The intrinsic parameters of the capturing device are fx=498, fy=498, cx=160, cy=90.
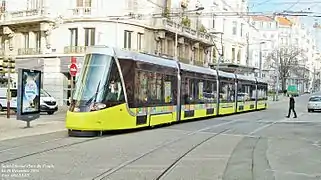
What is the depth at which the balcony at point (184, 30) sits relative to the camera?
47.8 meters

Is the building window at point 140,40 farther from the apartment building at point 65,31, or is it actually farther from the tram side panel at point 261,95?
the tram side panel at point 261,95

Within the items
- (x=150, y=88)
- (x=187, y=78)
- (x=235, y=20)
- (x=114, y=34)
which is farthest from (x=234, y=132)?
(x=235, y=20)

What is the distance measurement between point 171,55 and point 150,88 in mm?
29962

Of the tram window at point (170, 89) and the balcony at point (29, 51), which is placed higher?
the balcony at point (29, 51)

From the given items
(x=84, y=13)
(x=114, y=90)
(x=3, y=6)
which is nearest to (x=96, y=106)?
(x=114, y=90)

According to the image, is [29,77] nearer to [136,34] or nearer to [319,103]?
[136,34]

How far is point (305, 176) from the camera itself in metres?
10.3

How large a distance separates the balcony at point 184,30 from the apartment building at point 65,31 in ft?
0.45

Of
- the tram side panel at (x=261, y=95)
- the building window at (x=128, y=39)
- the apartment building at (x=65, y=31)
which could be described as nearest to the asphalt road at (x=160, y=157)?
the apartment building at (x=65, y=31)

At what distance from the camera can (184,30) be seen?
176ft

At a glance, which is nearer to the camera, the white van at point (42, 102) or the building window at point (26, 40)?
the white van at point (42, 102)

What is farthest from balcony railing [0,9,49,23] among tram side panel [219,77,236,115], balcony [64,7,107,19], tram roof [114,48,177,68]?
A: tram roof [114,48,177,68]

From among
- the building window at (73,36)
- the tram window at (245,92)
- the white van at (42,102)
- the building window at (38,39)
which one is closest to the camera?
the white van at (42,102)

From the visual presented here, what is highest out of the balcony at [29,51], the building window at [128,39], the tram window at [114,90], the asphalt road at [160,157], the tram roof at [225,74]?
the building window at [128,39]
